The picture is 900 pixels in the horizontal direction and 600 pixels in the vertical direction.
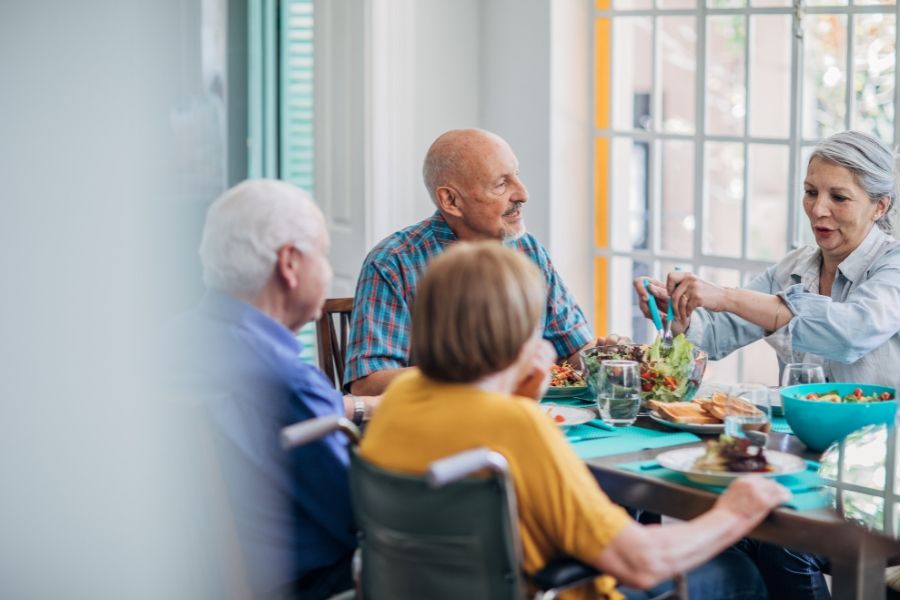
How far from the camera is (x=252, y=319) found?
1.79 metres

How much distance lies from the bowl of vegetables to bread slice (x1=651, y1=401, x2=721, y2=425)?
8 centimetres

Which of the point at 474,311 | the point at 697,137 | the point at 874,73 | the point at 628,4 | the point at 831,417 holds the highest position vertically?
the point at 628,4

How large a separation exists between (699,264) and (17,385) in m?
3.07

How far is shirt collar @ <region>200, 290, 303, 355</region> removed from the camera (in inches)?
70.1

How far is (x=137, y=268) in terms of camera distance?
1.38 metres

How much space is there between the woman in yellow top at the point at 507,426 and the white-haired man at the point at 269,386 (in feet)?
0.67

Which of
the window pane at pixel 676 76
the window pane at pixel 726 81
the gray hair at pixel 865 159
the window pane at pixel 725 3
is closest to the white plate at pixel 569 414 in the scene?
the gray hair at pixel 865 159

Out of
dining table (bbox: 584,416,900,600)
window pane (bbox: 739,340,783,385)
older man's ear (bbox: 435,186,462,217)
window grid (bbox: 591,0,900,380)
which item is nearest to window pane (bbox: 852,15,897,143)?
window grid (bbox: 591,0,900,380)

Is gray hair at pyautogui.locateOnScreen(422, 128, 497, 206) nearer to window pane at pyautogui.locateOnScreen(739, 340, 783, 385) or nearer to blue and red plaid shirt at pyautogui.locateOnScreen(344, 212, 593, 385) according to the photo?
blue and red plaid shirt at pyautogui.locateOnScreen(344, 212, 593, 385)

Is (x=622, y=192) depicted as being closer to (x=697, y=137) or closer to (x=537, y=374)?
(x=697, y=137)

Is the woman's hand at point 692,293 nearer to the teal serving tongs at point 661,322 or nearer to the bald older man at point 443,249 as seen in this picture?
the teal serving tongs at point 661,322

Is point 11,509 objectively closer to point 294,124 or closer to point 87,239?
point 87,239

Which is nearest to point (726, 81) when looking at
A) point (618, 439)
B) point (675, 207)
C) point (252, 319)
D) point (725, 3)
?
point (675, 207)

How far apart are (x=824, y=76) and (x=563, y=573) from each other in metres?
2.77
